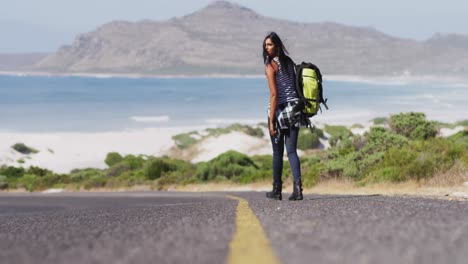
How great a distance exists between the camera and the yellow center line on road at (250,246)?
128 inches

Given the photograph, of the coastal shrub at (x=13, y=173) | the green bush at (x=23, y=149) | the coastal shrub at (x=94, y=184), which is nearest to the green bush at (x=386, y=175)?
the coastal shrub at (x=94, y=184)

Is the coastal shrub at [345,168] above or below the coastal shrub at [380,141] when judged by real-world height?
below

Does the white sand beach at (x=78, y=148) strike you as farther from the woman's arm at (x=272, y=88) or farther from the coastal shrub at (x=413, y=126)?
the woman's arm at (x=272, y=88)

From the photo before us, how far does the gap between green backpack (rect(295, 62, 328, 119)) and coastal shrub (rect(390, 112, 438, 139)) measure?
1654 centimetres

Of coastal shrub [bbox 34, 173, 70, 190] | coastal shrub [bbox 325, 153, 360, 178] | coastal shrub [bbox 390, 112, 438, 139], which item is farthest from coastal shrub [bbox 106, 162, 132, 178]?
coastal shrub [bbox 325, 153, 360, 178]

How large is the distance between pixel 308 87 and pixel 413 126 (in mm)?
17348

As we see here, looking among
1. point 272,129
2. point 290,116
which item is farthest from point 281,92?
point 272,129

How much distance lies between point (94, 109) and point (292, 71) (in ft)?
355

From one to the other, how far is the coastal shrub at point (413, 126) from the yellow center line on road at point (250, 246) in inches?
799

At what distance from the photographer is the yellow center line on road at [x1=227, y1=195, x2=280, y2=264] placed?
128 inches

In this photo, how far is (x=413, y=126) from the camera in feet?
81.2

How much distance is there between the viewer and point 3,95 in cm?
15062

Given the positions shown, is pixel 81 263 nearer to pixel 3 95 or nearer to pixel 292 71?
pixel 292 71

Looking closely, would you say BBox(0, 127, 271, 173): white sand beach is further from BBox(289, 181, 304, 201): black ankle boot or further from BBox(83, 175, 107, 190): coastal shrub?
BBox(289, 181, 304, 201): black ankle boot
